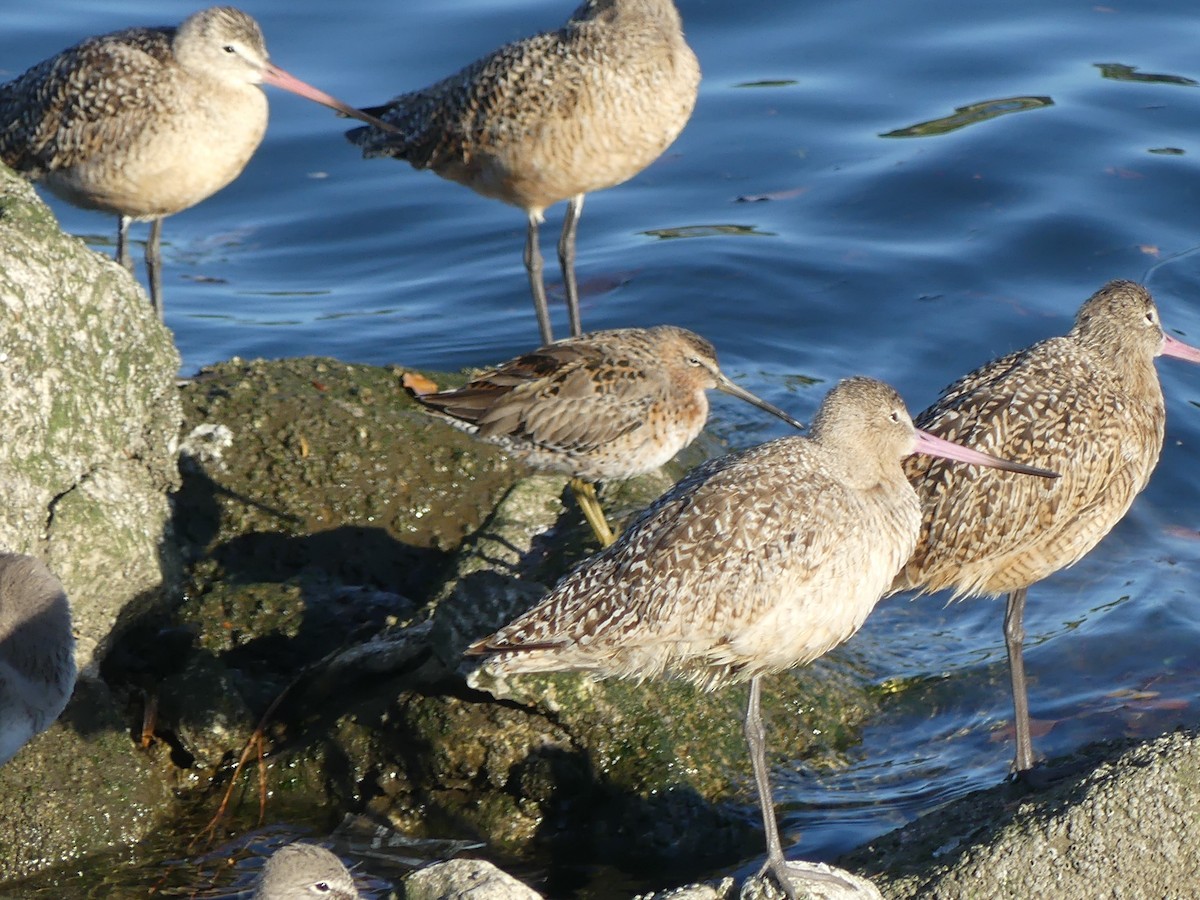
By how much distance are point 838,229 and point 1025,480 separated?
541 centimetres

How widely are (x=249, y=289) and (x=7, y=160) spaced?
275cm

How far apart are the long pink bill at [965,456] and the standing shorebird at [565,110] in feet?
10.9

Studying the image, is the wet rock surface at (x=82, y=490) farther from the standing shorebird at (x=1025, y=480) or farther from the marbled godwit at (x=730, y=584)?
the standing shorebird at (x=1025, y=480)

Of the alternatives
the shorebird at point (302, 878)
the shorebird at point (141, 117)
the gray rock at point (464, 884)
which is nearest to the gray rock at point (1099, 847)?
the gray rock at point (464, 884)

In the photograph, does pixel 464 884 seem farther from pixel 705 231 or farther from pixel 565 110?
pixel 705 231

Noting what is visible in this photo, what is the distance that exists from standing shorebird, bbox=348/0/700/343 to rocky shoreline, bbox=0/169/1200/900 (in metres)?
2.36

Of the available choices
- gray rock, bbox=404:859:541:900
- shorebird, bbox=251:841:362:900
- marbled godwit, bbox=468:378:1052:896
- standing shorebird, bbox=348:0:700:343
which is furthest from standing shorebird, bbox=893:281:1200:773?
standing shorebird, bbox=348:0:700:343

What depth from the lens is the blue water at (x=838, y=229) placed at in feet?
A: 24.9

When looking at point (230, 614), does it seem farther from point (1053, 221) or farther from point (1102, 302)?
point (1053, 221)

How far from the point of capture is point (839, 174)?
11.5 meters

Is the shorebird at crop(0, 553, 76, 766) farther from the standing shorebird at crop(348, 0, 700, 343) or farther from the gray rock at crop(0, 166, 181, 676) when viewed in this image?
the standing shorebird at crop(348, 0, 700, 343)

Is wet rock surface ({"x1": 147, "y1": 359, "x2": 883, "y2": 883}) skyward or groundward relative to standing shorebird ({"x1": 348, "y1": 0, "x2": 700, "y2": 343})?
groundward

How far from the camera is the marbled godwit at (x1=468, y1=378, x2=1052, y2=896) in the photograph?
4.80 meters

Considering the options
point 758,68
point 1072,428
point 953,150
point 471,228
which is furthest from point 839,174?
point 1072,428
